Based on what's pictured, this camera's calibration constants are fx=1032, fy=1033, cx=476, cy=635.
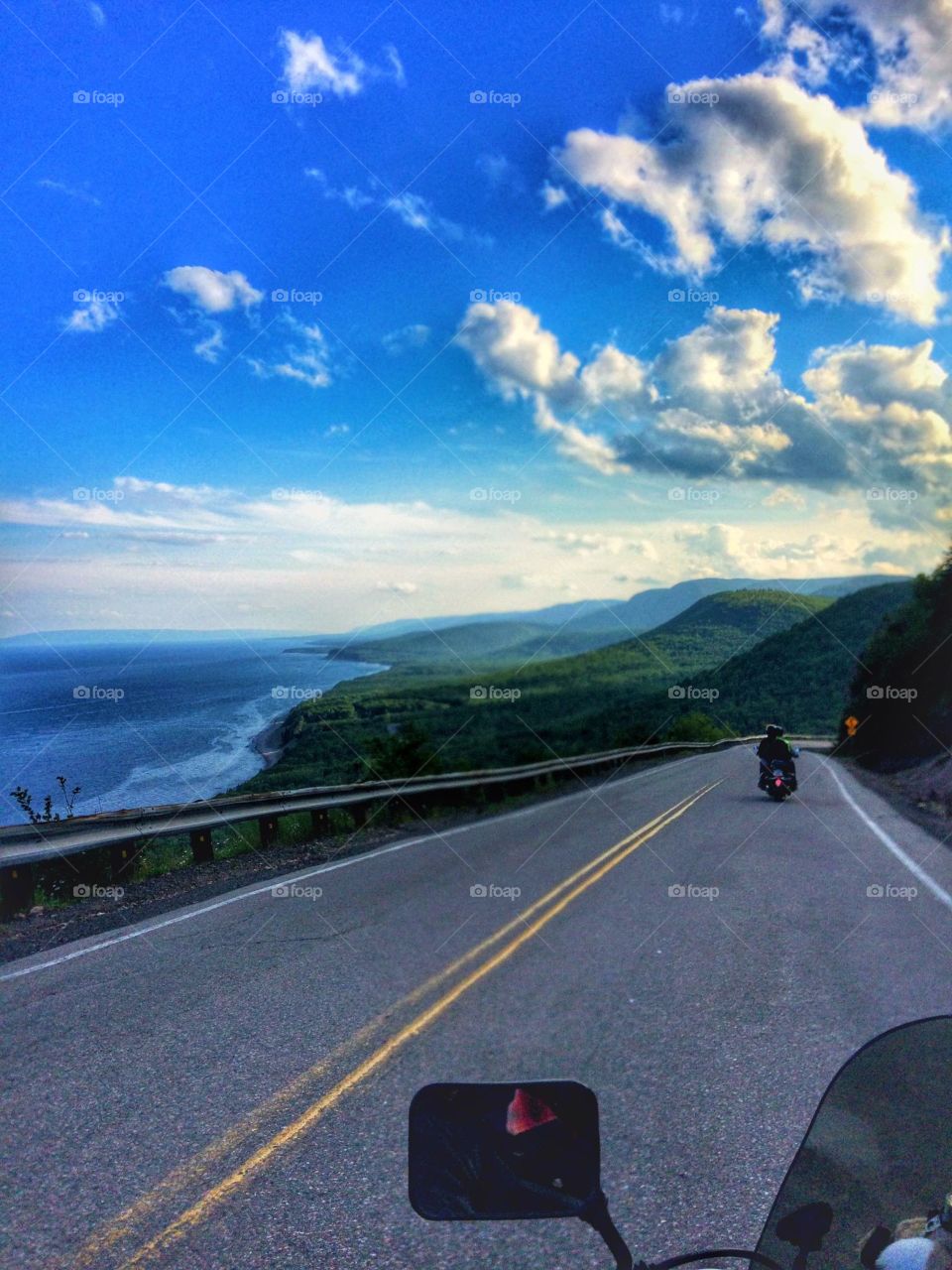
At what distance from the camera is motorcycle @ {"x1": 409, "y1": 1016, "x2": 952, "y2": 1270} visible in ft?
5.33

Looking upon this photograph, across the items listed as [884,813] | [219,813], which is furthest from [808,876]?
[884,813]

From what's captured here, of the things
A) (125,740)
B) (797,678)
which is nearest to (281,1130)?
(125,740)

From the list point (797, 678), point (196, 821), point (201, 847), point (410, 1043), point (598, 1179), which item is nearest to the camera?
point (598, 1179)

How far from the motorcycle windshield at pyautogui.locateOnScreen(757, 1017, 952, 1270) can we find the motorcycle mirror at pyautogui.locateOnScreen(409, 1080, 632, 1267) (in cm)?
34

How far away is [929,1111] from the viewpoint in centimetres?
190

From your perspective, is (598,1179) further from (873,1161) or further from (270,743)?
(270,743)

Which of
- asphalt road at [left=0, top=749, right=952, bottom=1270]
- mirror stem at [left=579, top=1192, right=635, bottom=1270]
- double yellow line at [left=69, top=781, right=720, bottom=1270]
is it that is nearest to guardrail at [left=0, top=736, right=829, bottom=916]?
asphalt road at [left=0, top=749, right=952, bottom=1270]

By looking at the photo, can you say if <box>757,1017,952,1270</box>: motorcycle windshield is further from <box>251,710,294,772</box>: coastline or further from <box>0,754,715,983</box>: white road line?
<box>251,710,294,772</box>: coastline

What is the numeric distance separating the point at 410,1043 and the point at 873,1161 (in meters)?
4.46

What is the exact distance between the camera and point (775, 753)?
21.2 meters

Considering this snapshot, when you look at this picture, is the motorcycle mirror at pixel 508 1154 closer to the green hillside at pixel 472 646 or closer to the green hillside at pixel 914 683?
the green hillside at pixel 914 683

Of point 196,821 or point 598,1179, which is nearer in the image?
point 598,1179

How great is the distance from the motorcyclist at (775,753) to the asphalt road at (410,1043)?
893 centimetres

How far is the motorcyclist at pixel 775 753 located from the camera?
829 inches
